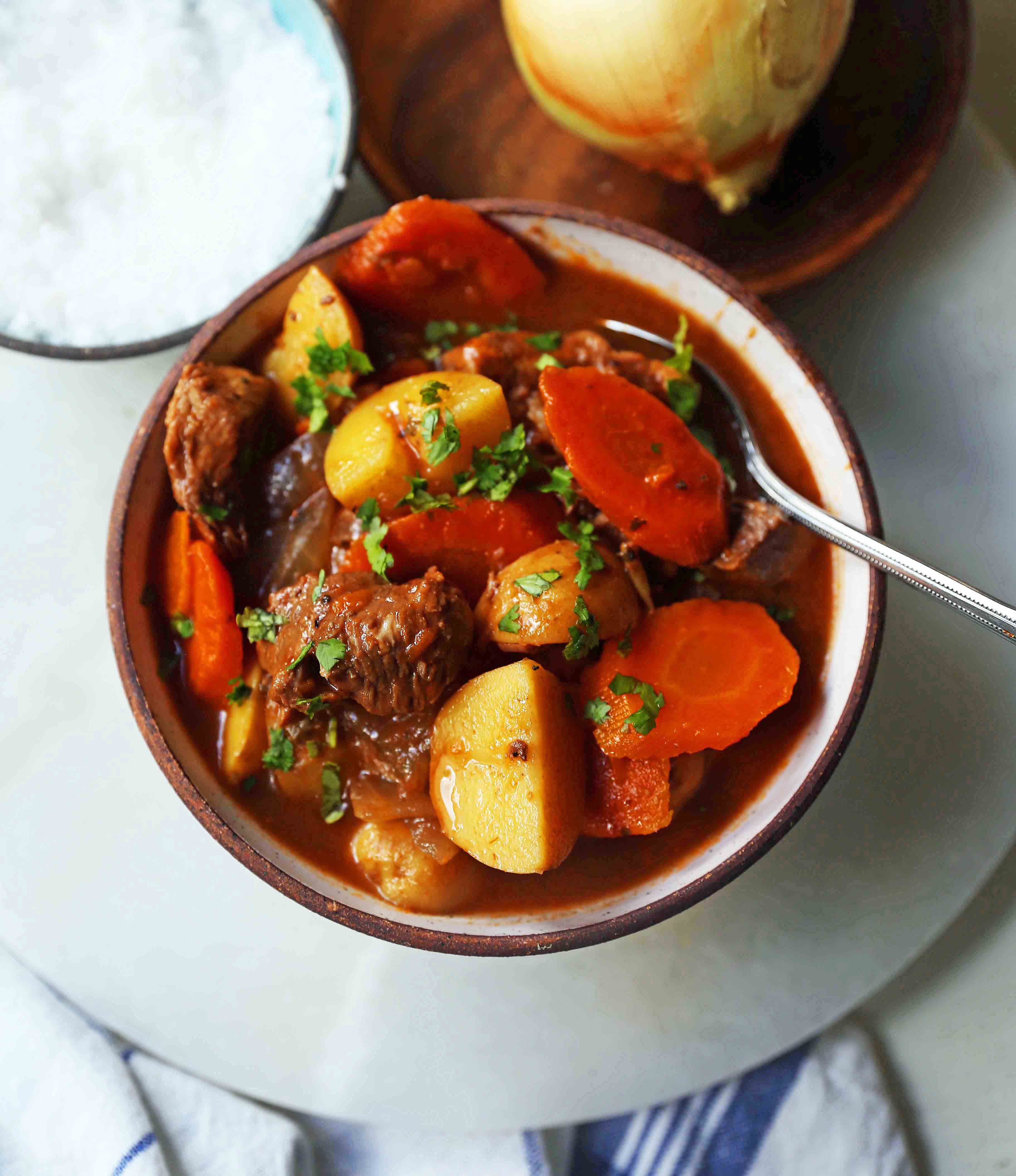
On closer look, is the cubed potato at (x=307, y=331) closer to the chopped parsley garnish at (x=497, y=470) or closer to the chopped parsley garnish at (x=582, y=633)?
the chopped parsley garnish at (x=497, y=470)

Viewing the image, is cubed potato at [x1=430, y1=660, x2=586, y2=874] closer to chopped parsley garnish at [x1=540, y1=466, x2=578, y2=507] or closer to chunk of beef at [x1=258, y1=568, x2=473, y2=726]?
chunk of beef at [x1=258, y1=568, x2=473, y2=726]

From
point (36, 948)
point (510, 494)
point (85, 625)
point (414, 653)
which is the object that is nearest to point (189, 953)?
point (36, 948)

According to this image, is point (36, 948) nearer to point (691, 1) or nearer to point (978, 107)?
point (691, 1)

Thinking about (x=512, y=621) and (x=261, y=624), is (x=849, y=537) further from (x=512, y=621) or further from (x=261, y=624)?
Answer: (x=261, y=624)

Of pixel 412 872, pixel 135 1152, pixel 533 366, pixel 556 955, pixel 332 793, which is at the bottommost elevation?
pixel 135 1152

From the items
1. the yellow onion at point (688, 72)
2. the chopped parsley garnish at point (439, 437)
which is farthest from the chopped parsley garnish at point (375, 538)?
the yellow onion at point (688, 72)

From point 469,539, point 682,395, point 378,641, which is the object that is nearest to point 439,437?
point 469,539
